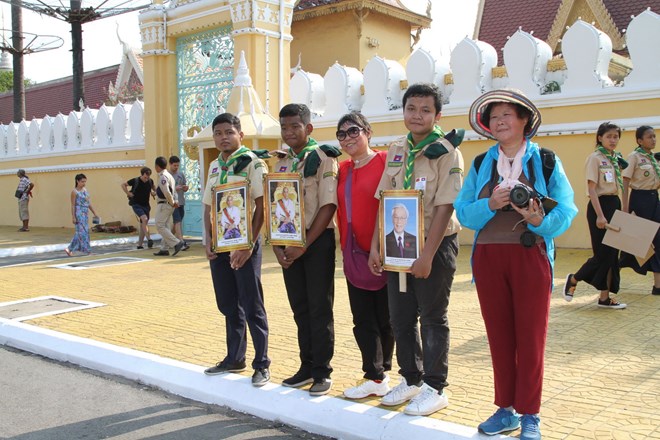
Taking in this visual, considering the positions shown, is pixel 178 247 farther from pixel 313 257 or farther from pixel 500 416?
pixel 500 416

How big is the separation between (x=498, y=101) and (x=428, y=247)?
86cm

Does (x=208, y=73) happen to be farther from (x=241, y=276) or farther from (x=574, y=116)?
(x=241, y=276)

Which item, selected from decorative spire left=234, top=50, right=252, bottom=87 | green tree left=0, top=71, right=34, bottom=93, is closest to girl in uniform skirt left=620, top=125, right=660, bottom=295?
decorative spire left=234, top=50, right=252, bottom=87

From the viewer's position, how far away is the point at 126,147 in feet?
53.6

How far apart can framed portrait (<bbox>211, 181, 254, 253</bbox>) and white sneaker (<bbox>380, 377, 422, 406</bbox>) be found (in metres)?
1.32

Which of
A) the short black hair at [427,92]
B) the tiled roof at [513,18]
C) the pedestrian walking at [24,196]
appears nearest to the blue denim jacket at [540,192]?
the short black hair at [427,92]

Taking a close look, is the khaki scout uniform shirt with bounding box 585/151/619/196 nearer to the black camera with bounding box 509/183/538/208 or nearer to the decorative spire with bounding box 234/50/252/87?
the black camera with bounding box 509/183/538/208

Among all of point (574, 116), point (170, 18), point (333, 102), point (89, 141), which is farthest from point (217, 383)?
point (89, 141)

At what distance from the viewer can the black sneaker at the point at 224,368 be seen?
4.66 metres

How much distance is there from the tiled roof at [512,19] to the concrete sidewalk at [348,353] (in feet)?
35.2

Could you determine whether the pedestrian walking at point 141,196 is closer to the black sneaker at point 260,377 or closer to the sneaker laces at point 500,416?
the black sneaker at point 260,377

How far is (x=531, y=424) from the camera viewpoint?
132 inches

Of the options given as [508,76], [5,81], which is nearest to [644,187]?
[508,76]

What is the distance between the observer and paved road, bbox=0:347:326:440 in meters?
3.87
